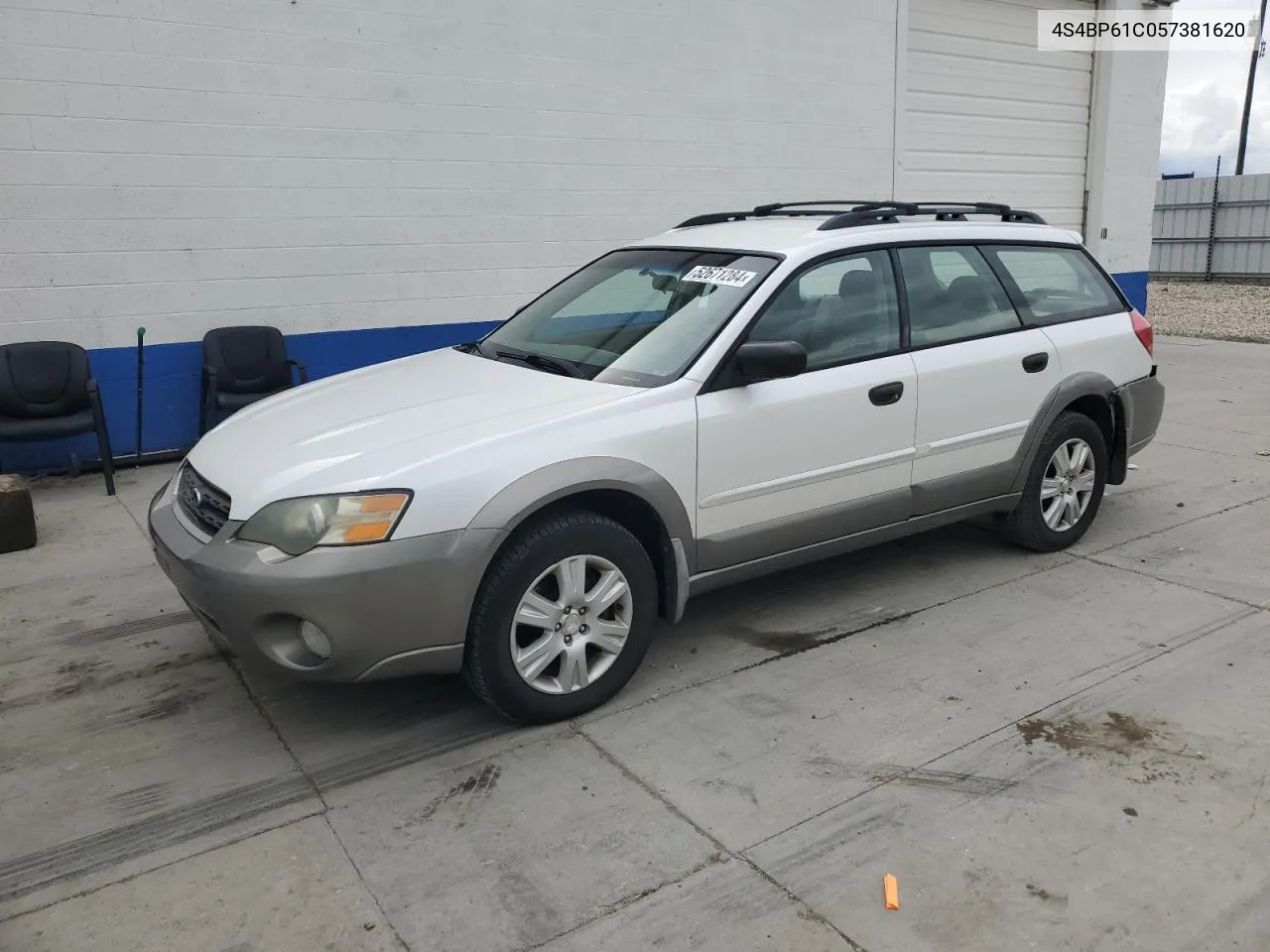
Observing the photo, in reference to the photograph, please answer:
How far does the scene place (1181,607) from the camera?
14.5ft

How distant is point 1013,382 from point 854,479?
3.44 feet

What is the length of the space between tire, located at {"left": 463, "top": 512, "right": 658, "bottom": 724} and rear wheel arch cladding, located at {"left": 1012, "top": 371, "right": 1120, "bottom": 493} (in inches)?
84.5

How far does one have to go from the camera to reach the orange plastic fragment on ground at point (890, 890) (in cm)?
260

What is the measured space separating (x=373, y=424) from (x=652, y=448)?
962 mm

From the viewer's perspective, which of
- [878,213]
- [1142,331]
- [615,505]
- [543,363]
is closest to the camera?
[615,505]

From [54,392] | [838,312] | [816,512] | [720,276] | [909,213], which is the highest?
[909,213]

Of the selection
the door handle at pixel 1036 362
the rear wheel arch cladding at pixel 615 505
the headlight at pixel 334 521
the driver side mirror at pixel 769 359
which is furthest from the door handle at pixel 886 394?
the headlight at pixel 334 521

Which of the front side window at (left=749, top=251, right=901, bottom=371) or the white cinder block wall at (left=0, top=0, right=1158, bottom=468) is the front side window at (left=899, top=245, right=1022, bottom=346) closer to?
the front side window at (left=749, top=251, right=901, bottom=371)

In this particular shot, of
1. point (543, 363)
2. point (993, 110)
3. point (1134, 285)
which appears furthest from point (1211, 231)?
point (543, 363)

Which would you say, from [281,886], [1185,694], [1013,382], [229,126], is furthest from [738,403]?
[229,126]

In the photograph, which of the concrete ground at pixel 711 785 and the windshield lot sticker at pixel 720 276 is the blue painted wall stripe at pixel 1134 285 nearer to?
the concrete ground at pixel 711 785

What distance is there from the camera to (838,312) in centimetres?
422

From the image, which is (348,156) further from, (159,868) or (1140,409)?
(159,868)

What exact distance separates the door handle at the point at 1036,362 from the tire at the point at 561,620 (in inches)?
87.1
